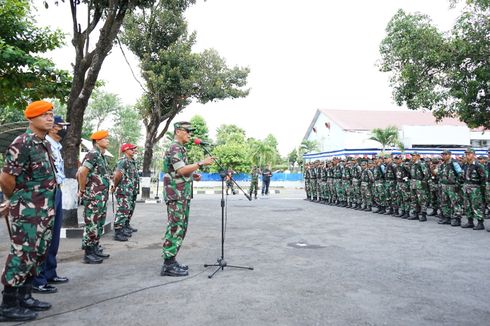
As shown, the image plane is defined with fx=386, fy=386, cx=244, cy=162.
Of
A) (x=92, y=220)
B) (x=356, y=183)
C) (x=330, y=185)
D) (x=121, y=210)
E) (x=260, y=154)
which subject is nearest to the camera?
(x=92, y=220)

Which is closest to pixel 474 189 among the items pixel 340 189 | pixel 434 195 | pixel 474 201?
pixel 474 201

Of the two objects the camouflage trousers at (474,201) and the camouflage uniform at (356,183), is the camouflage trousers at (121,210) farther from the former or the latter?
the camouflage uniform at (356,183)

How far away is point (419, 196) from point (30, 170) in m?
10.1

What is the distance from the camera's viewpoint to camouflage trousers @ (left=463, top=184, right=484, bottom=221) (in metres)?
9.07

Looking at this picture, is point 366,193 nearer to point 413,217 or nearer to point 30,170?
point 413,217

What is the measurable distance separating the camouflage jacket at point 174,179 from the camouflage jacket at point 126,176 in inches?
116

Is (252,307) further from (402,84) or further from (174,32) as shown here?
(174,32)

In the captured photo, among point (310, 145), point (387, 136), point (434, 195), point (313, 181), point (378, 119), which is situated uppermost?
point (378, 119)

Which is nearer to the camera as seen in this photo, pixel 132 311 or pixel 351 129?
pixel 132 311

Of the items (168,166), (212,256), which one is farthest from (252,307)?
(212,256)

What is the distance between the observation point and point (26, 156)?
3479mm

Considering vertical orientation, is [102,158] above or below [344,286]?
above

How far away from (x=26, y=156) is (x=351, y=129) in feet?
129

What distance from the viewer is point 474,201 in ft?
30.1
